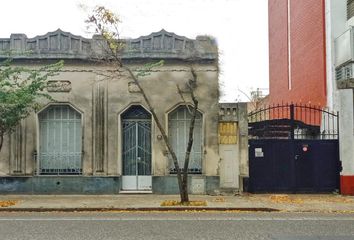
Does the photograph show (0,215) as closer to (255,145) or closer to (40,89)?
(40,89)

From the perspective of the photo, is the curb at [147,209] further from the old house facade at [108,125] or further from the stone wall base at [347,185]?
the stone wall base at [347,185]

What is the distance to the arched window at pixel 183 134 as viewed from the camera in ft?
68.8

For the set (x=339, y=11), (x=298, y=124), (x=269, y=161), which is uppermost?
(x=339, y=11)

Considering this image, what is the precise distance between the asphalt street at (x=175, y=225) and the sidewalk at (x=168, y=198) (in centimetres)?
88

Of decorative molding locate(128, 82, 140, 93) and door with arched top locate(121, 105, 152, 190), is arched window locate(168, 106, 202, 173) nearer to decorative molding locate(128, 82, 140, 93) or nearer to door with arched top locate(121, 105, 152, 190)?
door with arched top locate(121, 105, 152, 190)

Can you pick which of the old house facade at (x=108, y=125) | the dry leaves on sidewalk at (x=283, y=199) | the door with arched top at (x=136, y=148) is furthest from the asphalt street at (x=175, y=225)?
the door with arched top at (x=136, y=148)

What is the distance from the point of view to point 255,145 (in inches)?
833

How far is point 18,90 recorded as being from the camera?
19.0 metres

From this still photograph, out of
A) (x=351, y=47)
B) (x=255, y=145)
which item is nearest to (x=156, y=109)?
(x=255, y=145)

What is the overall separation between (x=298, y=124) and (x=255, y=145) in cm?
184

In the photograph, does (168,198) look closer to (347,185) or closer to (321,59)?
(347,185)

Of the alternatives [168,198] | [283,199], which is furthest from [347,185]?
[168,198]

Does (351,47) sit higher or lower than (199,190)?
higher

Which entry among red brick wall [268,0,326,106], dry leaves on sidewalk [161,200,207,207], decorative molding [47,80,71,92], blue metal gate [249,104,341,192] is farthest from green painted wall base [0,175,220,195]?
red brick wall [268,0,326,106]
